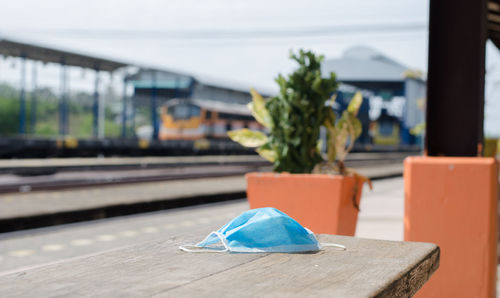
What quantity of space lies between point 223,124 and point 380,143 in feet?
85.5

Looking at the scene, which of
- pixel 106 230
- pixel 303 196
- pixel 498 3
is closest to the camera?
pixel 303 196

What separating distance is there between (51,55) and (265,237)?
26498mm

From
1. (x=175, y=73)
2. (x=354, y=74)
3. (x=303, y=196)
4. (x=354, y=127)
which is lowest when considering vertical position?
(x=303, y=196)

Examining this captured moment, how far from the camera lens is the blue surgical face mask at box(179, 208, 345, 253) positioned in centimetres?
168

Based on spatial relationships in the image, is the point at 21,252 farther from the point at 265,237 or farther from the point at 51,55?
the point at 51,55

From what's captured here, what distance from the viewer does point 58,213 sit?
724 cm

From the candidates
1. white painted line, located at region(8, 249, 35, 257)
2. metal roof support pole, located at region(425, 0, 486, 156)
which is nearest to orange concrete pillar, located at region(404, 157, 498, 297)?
metal roof support pole, located at region(425, 0, 486, 156)

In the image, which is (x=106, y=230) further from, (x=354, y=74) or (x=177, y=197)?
(x=354, y=74)

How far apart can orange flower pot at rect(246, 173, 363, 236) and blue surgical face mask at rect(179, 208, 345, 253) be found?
1969 millimetres

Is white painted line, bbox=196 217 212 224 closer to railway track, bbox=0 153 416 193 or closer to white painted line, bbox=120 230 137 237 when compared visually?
white painted line, bbox=120 230 137 237

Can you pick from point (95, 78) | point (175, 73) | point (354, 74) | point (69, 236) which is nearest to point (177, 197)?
point (69, 236)

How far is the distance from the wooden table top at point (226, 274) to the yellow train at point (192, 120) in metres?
28.9

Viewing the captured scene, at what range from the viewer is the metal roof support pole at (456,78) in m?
3.25

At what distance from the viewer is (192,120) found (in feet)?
101
